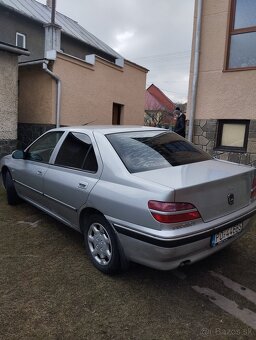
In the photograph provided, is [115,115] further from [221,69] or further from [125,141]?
[125,141]

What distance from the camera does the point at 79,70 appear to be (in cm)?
1052

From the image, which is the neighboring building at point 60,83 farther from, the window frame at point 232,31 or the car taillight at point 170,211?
the car taillight at point 170,211

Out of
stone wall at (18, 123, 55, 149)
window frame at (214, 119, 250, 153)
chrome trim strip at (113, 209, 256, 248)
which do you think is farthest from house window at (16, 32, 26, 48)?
chrome trim strip at (113, 209, 256, 248)

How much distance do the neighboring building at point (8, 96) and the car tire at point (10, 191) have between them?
3649mm

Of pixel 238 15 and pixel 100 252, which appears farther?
pixel 238 15

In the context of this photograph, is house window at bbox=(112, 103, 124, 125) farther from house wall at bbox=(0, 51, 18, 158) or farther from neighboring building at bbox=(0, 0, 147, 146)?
house wall at bbox=(0, 51, 18, 158)

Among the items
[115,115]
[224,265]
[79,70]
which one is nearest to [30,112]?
[79,70]

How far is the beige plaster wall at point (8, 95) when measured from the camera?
8.54 m

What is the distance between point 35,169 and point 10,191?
1299mm

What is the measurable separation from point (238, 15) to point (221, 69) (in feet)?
3.83

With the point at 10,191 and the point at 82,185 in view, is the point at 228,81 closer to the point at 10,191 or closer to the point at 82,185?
the point at 82,185

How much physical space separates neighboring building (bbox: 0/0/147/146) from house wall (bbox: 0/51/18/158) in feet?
3.38

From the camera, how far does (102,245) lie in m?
3.20

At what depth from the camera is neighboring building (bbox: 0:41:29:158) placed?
852 cm
